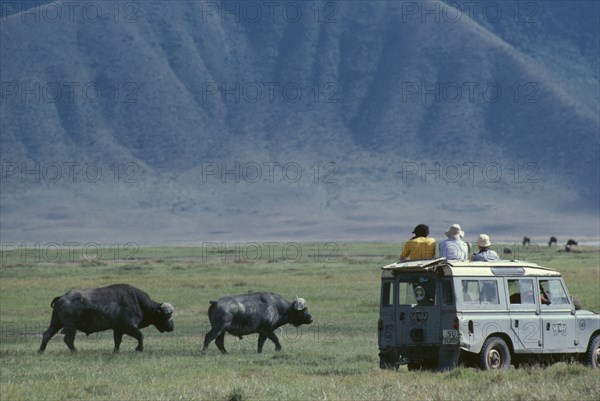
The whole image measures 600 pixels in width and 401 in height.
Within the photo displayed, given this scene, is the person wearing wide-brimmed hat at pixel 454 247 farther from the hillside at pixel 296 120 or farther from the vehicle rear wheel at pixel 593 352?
the hillside at pixel 296 120

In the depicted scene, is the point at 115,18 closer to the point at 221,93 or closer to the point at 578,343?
the point at 221,93

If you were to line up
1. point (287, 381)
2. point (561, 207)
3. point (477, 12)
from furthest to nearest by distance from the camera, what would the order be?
point (477, 12) → point (561, 207) → point (287, 381)

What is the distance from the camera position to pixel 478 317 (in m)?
18.8

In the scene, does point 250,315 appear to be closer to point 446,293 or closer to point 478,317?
point 446,293

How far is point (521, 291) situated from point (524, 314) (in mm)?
333

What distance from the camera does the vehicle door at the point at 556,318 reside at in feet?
64.2

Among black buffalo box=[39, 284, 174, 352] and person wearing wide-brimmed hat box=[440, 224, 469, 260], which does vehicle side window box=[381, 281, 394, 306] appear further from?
black buffalo box=[39, 284, 174, 352]

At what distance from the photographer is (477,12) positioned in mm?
189375

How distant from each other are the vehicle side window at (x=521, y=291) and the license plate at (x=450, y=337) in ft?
4.22

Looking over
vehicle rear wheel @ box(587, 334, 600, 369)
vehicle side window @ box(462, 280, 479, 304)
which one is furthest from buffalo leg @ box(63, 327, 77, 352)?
vehicle rear wheel @ box(587, 334, 600, 369)

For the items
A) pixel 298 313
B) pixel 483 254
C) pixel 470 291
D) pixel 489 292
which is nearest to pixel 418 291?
pixel 470 291

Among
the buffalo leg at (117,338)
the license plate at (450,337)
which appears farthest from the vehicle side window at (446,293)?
the buffalo leg at (117,338)

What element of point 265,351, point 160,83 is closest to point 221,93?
point 160,83

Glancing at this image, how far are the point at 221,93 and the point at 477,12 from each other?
43881 mm
